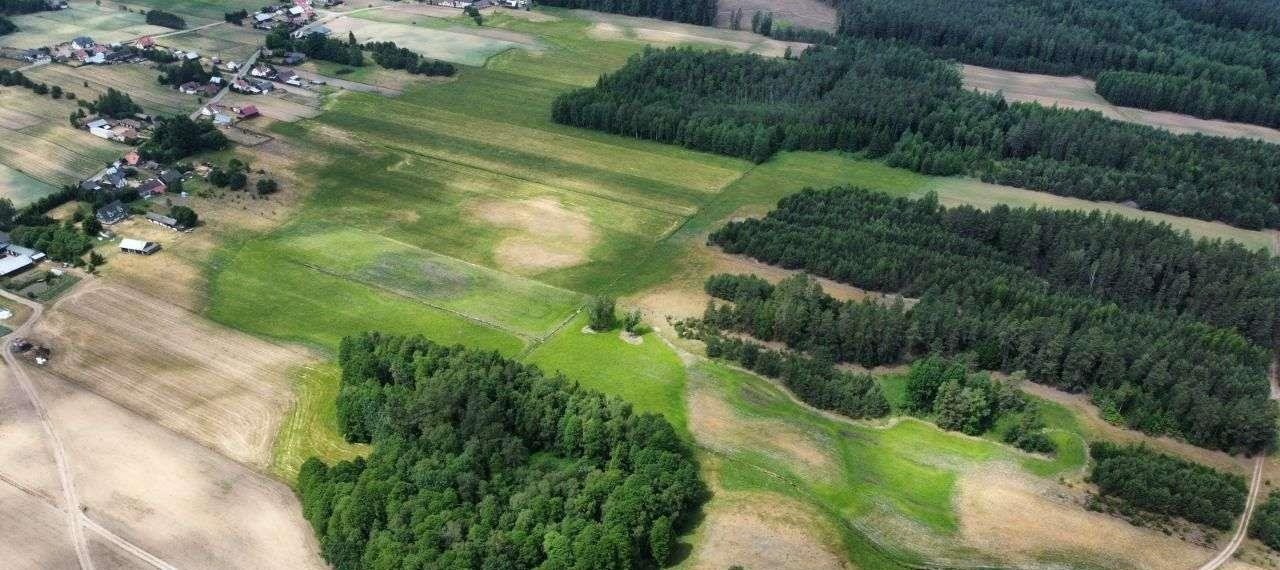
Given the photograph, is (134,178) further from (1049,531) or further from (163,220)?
(1049,531)

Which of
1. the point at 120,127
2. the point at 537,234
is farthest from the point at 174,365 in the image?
the point at 120,127

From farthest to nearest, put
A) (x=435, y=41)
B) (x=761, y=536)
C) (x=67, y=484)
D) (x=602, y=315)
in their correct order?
(x=435, y=41) → (x=602, y=315) → (x=67, y=484) → (x=761, y=536)

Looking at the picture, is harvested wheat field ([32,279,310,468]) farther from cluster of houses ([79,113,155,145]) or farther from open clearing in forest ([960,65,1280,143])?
open clearing in forest ([960,65,1280,143])

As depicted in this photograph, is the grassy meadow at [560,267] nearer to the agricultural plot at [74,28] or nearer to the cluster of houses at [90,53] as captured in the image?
the cluster of houses at [90,53]

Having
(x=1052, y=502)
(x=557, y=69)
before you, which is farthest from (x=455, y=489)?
(x=557, y=69)

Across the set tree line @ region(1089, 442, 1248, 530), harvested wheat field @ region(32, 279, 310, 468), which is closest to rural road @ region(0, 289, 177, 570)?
harvested wheat field @ region(32, 279, 310, 468)

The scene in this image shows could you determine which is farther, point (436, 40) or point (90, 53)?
point (436, 40)
